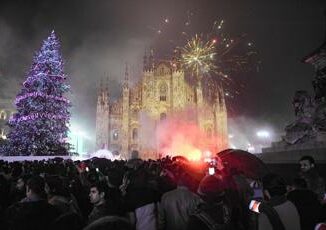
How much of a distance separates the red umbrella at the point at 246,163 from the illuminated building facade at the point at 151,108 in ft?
143

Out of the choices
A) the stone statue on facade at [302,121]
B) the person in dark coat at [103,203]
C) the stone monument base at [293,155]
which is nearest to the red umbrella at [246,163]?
the stone monument base at [293,155]

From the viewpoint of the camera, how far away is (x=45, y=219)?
11.2 feet

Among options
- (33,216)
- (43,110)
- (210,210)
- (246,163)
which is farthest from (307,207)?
(43,110)

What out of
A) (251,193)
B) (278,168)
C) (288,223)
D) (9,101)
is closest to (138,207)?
(288,223)

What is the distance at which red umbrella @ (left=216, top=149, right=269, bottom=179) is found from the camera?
7705 millimetres

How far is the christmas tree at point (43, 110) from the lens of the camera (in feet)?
89.1

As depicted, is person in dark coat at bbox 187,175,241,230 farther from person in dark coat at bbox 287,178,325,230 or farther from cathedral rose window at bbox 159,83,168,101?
cathedral rose window at bbox 159,83,168,101

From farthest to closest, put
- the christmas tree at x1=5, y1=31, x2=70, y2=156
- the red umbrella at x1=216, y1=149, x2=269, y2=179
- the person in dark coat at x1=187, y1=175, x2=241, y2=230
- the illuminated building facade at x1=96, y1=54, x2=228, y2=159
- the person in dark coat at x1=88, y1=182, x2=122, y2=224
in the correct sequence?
the illuminated building facade at x1=96, y1=54, x2=228, y2=159
the christmas tree at x1=5, y1=31, x2=70, y2=156
the red umbrella at x1=216, y1=149, x2=269, y2=179
the person in dark coat at x1=88, y1=182, x2=122, y2=224
the person in dark coat at x1=187, y1=175, x2=241, y2=230

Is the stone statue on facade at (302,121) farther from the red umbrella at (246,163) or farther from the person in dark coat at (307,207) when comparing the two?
the person in dark coat at (307,207)

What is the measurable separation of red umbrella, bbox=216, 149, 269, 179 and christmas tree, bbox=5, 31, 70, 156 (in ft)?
72.6

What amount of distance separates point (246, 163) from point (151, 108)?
46.7 m

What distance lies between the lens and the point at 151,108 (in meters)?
54.7

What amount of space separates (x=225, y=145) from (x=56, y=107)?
33.2 metres

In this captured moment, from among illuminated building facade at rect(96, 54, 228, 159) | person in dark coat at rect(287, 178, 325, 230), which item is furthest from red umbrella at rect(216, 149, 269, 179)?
illuminated building facade at rect(96, 54, 228, 159)
